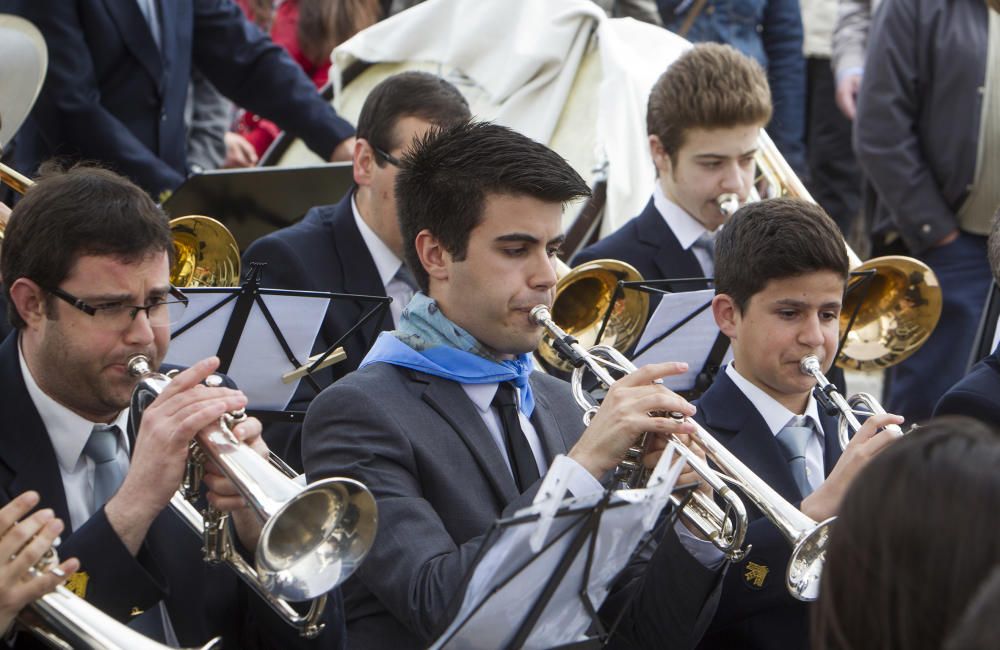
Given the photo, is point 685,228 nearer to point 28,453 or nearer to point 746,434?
point 746,434

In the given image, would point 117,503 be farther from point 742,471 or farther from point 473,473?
point 742,471

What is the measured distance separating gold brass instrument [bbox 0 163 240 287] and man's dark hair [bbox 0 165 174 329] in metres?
1.23

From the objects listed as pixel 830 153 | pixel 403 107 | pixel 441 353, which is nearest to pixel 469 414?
pixel 441 353

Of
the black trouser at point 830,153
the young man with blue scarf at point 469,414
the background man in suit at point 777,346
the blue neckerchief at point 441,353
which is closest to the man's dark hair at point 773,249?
the background man in suit at point 777,346

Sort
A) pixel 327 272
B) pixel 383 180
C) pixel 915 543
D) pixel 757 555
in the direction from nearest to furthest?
pixel 915 543, pixel 757 555, pixel 327 272, pixel 383 180

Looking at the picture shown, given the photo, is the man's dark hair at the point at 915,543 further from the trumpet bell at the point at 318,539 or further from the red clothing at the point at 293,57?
the red clothing at the point at 293,57

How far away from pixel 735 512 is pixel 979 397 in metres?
1.00

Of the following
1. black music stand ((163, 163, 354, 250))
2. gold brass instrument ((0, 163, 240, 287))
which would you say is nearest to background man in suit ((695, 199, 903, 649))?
gold brass instrument ((0, 163, 240, 287))

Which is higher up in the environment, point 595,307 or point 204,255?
point 204,255

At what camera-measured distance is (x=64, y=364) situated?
3248 mm

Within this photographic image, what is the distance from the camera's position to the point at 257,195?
5.38 meters

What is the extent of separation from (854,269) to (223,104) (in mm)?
3794

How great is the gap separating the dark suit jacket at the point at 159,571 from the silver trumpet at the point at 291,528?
16 cm

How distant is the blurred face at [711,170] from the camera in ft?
17.2
